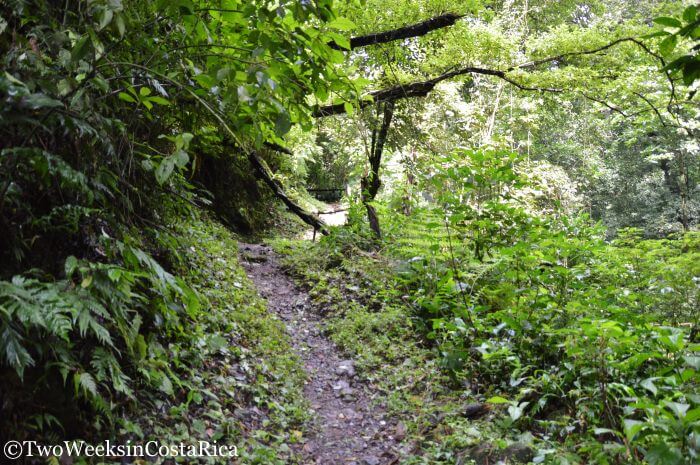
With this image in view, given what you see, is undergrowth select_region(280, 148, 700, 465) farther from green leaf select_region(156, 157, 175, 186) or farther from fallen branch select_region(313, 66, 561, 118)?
fallen branch select_region(313, 66, 561, 118)

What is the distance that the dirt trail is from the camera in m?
3.85

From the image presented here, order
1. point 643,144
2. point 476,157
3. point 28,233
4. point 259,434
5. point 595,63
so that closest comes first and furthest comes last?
point 28,233 → point 259,434 → point 476,157 → point 595,63 → point 643,144

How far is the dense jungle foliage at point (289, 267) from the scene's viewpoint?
222 cm

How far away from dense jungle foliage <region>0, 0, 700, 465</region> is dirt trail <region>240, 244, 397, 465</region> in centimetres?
24

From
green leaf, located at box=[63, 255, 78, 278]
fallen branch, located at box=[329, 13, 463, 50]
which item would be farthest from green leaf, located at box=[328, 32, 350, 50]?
fallen branch, located at box=[329, 13, 463, 50]

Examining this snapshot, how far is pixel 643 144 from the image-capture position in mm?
23422

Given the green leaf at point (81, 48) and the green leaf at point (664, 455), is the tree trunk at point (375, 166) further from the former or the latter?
the green leaf at point (81, 48)

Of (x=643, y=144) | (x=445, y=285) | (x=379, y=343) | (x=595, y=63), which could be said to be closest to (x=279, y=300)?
(x=379, y=343)

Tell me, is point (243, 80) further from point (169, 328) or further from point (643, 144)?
point (643, 144)

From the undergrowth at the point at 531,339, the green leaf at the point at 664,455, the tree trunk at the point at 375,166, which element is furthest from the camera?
the tree trunk at the point at 375,166

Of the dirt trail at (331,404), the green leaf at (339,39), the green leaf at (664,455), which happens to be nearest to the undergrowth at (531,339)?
the green leaf at (664,455)

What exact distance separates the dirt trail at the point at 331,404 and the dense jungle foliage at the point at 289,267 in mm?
236

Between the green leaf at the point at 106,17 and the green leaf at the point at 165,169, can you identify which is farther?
the green leaf at the point at 165,169

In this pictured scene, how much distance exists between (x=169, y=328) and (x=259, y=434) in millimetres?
1191
